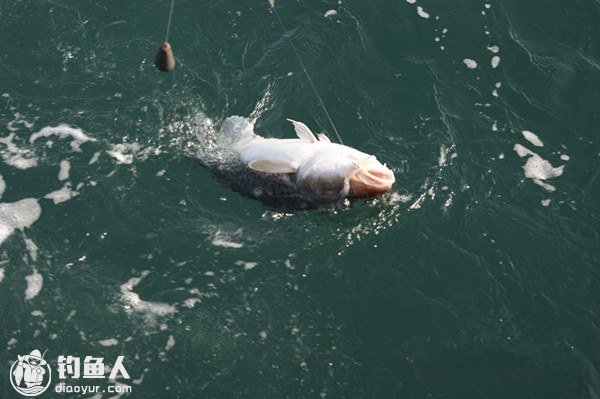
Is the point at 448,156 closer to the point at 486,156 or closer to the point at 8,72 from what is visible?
the point at 486,156

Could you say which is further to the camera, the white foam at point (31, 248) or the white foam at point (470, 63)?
the white foam at point (470, 63)

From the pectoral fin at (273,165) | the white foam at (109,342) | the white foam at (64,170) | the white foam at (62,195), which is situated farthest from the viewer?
the white foam at (64,170)

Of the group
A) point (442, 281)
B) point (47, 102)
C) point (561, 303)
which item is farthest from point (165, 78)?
point (561, 303)

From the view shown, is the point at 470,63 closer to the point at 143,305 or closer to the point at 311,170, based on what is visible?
the point at 311,170

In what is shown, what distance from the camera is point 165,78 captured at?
33.8 feet

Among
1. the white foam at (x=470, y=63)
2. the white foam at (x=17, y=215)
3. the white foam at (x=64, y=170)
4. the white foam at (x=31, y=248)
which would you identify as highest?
the white foam at (x=470, y=63)

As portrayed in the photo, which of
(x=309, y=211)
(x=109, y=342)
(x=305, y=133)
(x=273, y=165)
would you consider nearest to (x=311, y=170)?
(x=273, y=165)

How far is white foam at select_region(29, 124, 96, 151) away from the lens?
32.2 feet

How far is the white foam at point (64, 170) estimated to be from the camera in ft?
31.5

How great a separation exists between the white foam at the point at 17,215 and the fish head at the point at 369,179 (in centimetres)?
366

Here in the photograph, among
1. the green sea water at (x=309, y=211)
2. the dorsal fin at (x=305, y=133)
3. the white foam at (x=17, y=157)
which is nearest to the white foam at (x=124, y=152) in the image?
the green sea water at (x=309, y=211)

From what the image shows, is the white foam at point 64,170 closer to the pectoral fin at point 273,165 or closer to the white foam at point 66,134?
the white foam at point 66,134

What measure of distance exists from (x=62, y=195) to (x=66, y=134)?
821mm

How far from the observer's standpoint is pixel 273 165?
8469 millimetres
